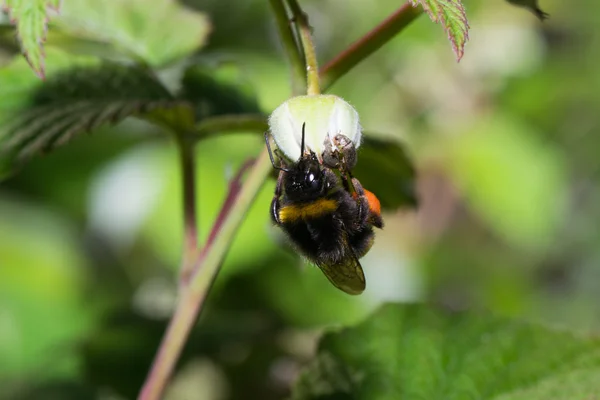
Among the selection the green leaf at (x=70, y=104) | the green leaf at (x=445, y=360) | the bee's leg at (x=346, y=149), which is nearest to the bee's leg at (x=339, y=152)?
the bee's leg at (x=346, y=149)

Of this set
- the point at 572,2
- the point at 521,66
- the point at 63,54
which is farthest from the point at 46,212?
the point at 572,2

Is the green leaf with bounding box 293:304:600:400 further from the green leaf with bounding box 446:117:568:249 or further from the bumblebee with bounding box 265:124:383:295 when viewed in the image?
the green leaf with bounding box 446:117:568:249

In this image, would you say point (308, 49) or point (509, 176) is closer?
point (308, 49)

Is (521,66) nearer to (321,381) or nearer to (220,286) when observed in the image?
(220,286)

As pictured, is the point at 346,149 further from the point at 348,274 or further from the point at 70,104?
the point at 70,104

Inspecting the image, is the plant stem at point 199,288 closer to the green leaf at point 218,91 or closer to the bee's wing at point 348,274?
the bee's wing at point 348,274

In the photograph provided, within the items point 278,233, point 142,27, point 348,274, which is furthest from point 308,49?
point 278,233

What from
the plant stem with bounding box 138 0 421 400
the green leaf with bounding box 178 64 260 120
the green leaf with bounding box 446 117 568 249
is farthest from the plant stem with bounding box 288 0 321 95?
the green leaf with bounding box 446 117 568 249
